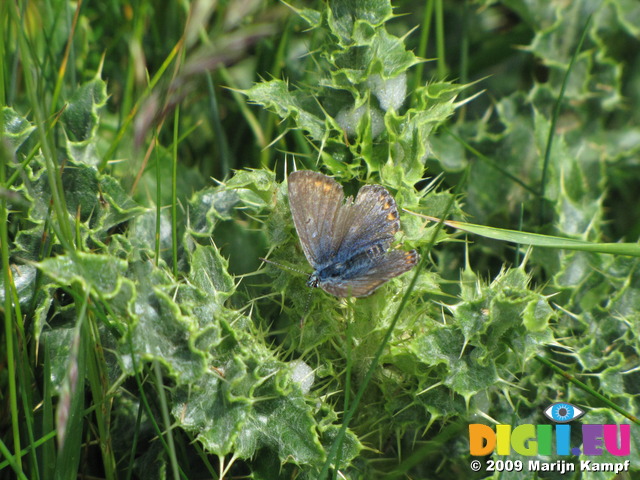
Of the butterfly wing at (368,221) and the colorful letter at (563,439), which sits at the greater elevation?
the butterfly wing at (368,221)

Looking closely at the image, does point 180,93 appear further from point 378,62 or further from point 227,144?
point 227,144

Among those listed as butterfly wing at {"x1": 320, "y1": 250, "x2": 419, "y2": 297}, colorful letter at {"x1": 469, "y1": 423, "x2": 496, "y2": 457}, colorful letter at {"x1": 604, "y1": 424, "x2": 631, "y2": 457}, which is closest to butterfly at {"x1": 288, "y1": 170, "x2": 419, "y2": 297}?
butterfly wing at {"x1": 320, "y1": 250, "x2": 419, "y2": 297}

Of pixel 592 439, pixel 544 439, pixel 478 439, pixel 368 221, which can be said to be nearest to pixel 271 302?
pixel 368 221

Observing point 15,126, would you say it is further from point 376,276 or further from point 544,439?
point 544,439

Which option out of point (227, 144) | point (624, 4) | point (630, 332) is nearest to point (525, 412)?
point (630, 332)

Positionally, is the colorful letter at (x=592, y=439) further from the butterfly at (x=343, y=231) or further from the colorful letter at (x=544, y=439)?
the butterfly at (x=343, y=231)

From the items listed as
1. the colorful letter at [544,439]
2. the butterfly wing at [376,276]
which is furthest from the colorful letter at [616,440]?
the butterfly wing at [376,276]
